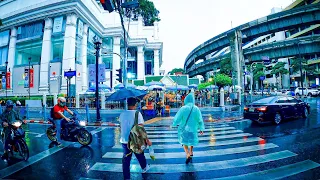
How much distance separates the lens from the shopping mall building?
92.5ft

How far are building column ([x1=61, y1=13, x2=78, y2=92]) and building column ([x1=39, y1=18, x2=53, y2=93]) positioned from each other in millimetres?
3015

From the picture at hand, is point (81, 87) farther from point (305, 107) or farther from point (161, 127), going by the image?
point (305, 107)

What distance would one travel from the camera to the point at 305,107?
1223cm

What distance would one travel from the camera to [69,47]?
27562 millimetres

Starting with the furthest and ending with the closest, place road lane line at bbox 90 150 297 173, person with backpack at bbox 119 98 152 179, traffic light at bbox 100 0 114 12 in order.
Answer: traffic light at bbox 100 0 114 12 < road lane line at bbox 90 150 297 173 < person with backpack at bbox 119 98 152 179

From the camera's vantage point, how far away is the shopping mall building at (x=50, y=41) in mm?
28203

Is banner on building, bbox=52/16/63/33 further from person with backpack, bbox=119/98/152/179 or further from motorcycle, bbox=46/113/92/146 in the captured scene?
person with backpack, bbox=119/98/152/179

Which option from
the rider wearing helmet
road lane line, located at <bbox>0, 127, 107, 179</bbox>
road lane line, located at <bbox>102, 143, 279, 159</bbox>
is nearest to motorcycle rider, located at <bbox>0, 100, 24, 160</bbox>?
the rider wearing helmet

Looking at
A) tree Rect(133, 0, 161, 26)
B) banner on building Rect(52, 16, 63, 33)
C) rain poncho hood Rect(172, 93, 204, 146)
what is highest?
tree Rect(133, 0, 161, 26)

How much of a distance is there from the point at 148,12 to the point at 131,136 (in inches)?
2014

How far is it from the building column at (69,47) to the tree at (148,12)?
22444mm

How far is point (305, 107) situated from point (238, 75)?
75.8ft

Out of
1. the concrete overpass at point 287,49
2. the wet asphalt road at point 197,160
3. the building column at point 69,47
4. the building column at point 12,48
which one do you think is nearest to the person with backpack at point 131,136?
the wet asphalt road at point 197,160

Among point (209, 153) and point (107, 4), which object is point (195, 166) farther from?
point (107, 4)
